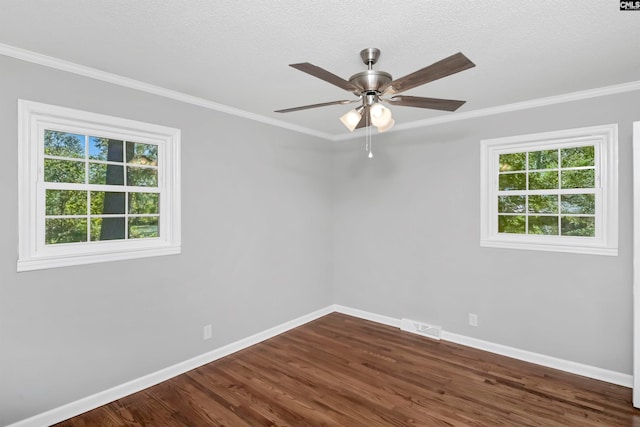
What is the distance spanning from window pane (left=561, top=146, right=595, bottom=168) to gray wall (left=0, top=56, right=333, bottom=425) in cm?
273

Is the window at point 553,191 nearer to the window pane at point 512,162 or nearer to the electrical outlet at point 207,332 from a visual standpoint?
the window pane at point 512,162

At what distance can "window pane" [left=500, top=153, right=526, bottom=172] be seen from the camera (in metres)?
3.41

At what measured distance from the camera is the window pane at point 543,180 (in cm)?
323

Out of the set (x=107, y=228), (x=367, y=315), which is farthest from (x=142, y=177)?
(x=367, y=315)

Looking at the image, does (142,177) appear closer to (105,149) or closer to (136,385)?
(105,149)

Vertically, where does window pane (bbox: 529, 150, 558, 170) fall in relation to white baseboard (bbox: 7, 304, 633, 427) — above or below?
above

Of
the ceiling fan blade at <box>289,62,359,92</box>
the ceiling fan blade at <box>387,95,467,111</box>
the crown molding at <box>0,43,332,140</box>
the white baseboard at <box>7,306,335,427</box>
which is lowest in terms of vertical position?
the white baseboard at <box>7,306,335,427</box>

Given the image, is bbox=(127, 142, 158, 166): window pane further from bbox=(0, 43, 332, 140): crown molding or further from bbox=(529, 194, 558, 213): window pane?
bbox=(529, 194, 558, 213): window pane

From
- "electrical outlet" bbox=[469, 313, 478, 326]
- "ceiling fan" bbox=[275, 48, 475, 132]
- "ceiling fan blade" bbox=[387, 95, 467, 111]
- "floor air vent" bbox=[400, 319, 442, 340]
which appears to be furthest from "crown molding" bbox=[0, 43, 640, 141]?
"floor air vent" bbox=[400, 319, 442, 340]

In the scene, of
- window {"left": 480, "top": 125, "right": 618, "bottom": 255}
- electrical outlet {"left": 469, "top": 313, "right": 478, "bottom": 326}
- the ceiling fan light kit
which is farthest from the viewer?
electrical outlet {"left": 469, "top": 313, "right": 478, "bottom": 326}

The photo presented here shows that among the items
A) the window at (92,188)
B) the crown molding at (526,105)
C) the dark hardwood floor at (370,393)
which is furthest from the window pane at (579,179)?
the window at (92,188)

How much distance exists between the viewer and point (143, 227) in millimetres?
2906

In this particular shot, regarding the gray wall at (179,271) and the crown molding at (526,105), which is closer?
the gray wall at (179,271)

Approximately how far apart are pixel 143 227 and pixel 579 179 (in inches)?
158
